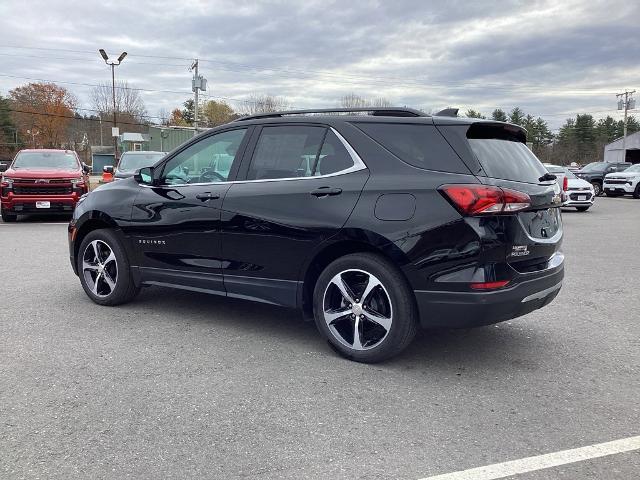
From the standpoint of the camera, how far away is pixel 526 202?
3.80m

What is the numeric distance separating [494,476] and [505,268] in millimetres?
1464

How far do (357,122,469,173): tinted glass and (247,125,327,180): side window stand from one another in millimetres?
414

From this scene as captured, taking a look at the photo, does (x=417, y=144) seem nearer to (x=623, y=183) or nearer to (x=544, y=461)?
(x=544, y=461)

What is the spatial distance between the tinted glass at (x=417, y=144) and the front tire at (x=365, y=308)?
748mm

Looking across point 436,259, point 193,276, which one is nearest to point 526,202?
point 436,259

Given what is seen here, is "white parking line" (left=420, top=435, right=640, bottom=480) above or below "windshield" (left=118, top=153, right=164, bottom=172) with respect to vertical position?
below

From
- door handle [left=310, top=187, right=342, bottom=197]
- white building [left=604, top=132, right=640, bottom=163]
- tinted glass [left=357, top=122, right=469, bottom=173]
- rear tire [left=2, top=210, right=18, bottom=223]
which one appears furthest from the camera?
white building [left=604, top=132, right=640, bottom=163]

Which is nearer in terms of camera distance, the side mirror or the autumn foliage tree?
the side mirror

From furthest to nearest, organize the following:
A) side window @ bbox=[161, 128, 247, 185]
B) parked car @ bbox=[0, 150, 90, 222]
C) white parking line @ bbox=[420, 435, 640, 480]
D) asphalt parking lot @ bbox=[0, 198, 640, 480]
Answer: parked car @ bbox=[0, 150, 90, 222] < side window @ bbox=[161, 128, 247, 185] < asphalt parking lot @ bbox=[0, 198, 640, 480] < white parking line @ bbox=[420, 435, 640, 480]

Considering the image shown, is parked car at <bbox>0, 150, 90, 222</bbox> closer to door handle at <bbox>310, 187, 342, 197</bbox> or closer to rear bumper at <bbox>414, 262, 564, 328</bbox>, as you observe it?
door handle at <bbox>310, 187, 342, 197</bbox>

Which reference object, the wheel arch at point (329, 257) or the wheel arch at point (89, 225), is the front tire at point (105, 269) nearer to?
the wheel arch at point (89, 225)

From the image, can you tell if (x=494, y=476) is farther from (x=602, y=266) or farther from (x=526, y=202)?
(x=602, y=266)

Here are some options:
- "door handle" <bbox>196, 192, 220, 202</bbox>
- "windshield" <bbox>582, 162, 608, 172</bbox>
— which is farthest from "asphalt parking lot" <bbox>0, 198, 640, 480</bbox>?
"windshield" <bbox>582, 162, 608, 172</bbox>

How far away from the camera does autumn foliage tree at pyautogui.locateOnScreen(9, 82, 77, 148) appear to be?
8612 cm
